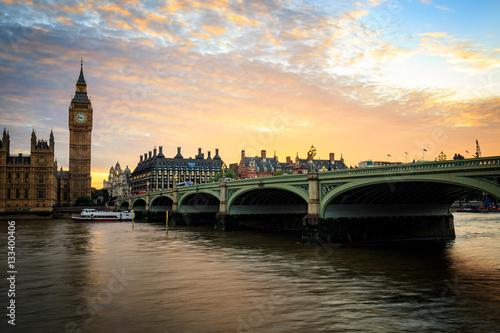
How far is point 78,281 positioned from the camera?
2538 cm

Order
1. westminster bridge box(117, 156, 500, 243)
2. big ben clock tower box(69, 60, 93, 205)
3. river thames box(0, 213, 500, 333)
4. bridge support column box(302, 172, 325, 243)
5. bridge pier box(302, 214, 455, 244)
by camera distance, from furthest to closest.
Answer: big ben clock tower box(69, 60, 93, 205)
bridge pier box(302, 214, 455, 244)
bridge support column box(302, 172, 325, 243)
westminster bridge box(117, 156, 500, 243)
river thames box(0, 213, 500, 333)

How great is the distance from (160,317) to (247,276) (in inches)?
Answer: 398

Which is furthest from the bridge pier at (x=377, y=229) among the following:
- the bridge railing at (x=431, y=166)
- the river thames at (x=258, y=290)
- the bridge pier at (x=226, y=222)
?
the bridge pier at (x=226, y=222)

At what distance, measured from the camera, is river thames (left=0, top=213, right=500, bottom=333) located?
17.1 meters

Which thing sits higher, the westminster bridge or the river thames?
the westminster bridge

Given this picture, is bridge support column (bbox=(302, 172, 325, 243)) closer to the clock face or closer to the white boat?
the white boat

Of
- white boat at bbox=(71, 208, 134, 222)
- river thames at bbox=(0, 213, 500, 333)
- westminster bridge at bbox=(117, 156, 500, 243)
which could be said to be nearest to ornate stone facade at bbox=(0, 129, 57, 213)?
white boat at bbox=(71, 208, 134, 222)

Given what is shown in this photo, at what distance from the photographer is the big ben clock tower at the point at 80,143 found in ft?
621

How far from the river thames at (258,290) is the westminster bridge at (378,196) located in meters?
5.16

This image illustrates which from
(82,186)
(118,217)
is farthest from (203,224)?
(82,186)

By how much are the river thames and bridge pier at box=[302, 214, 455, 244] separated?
3759mm

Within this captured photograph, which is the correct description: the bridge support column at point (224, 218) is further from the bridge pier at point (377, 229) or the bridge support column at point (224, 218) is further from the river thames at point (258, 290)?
the river thames at point (258, 290)

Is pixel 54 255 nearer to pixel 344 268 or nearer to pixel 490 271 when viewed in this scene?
pixel 344 268

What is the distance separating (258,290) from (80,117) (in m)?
192
